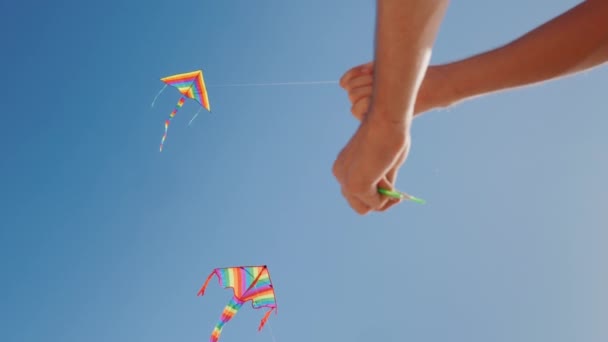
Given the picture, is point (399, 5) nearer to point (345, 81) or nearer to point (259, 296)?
point (345, 81)

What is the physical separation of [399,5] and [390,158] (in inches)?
14.6

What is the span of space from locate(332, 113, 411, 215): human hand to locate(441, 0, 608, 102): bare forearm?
345 millimetres

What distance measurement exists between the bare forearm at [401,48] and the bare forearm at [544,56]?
44cm

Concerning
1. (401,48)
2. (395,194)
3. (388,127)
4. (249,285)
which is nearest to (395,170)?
(395,194)

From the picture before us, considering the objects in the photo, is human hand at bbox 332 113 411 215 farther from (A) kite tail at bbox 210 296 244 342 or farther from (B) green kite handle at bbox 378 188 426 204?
(A) kite tail at bbox 210 296 244 342

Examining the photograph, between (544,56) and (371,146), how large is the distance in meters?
0.56

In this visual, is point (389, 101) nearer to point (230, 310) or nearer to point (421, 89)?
point (421, 89)

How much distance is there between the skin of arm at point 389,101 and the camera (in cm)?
78

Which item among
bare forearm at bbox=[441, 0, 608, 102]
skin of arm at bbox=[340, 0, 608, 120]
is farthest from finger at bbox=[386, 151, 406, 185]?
bare forearm at bbox=[441, 0, 608, 102]

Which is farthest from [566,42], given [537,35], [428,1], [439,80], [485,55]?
[428,1]

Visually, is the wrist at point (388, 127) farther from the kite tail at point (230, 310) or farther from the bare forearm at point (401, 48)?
the kite tail at point (230, 310)

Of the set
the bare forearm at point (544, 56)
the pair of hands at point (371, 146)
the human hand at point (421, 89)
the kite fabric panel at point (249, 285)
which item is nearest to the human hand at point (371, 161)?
the pair of hands at point (371, 146)

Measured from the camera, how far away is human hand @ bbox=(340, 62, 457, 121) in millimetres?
1282

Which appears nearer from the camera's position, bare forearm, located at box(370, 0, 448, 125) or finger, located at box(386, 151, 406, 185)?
bare forearm, located at box(370, 0, 448, 125)
